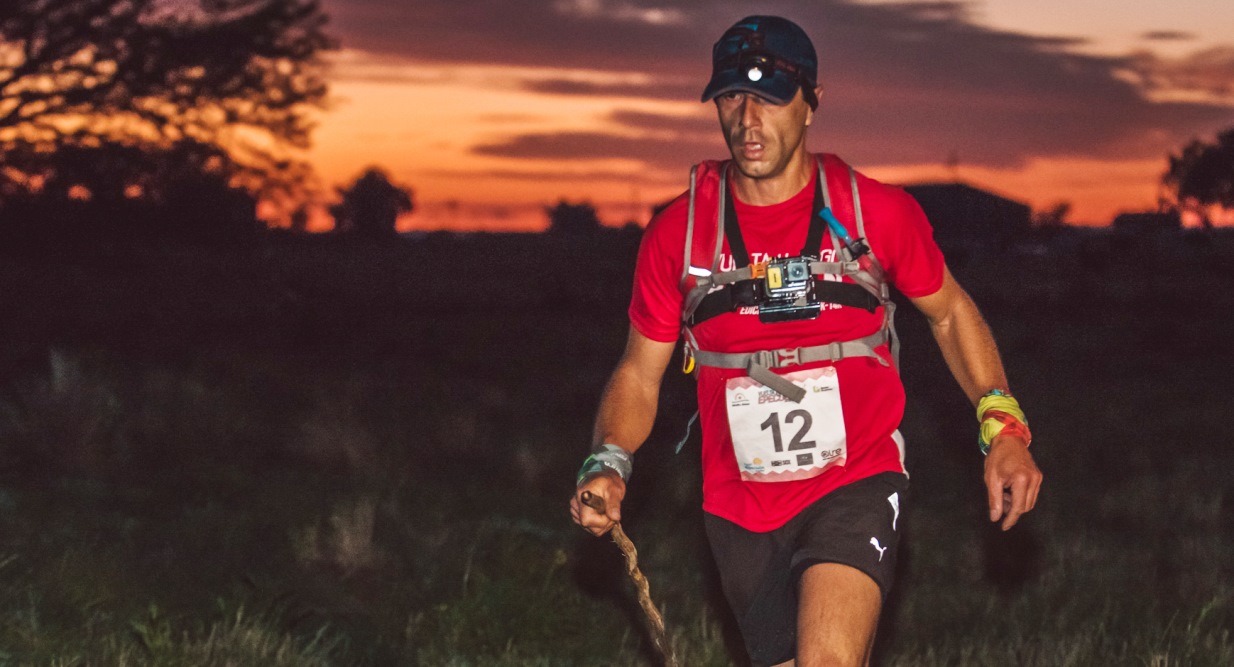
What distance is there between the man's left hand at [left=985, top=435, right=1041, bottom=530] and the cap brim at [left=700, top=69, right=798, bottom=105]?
3.63ft

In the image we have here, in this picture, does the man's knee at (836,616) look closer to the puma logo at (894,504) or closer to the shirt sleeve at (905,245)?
the puma logo at (894,504)

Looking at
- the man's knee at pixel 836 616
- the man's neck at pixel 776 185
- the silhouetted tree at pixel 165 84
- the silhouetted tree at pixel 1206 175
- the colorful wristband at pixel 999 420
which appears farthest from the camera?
the silhouetted tree at pixel 1206 175

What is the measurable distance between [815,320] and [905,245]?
328 mm

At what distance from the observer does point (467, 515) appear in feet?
37.0

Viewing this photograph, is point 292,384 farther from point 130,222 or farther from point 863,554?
point 863,554

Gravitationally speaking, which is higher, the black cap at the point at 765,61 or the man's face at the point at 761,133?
the black cap at the point at 765,61

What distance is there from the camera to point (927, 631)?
8.46m

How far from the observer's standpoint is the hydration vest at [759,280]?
4555 millimetres

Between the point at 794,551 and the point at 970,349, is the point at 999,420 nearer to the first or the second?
the point at 970,349

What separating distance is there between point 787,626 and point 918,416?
39.4 ft

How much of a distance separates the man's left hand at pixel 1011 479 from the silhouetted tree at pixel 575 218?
11049 centimetres

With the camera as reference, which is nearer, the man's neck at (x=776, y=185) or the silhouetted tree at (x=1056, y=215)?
the man's neck at (x=776, y=185)

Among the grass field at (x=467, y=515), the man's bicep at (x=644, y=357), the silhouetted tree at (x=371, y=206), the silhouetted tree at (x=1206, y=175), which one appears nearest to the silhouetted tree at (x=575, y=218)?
the silhouetted tree at (x=371, y=206)

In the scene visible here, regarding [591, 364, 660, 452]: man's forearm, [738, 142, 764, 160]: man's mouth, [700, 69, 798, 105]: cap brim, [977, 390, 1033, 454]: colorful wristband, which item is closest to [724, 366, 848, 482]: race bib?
[591, 364, 660, 452]: man's forearm
